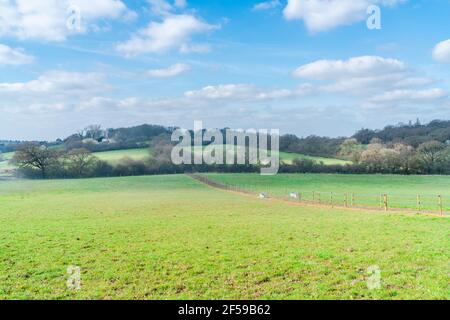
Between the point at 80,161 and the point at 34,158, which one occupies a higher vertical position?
the point at 34,158

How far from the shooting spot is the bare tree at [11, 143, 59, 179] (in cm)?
8906

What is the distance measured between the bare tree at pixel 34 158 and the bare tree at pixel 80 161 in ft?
12.7

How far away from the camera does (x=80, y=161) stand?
93812mm

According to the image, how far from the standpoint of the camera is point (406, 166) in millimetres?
94125

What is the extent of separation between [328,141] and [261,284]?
135 metres

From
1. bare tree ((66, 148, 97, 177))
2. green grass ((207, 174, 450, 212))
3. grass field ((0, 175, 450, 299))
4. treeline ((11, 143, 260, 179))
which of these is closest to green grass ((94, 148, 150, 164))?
treeline ((11, 143, 260, 179))

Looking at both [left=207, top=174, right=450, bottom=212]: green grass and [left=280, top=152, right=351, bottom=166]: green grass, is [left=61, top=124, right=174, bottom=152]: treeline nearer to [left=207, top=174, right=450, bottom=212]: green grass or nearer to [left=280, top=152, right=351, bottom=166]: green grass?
[left=280, top=152, right=351, bottom=166]: green grass

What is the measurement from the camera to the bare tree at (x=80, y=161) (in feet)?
306

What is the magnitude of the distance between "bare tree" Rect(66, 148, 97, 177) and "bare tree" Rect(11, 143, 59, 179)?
12.7 feet

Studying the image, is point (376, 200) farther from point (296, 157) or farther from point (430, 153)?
point (430, 153)

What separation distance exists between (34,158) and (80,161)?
1081 cm

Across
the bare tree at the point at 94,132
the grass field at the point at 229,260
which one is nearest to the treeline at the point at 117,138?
the bare tree at the point at 94,132

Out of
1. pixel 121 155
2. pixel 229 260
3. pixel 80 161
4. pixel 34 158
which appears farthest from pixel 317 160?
pixel 229 260

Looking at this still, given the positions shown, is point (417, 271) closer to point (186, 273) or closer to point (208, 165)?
point (186, 273)
